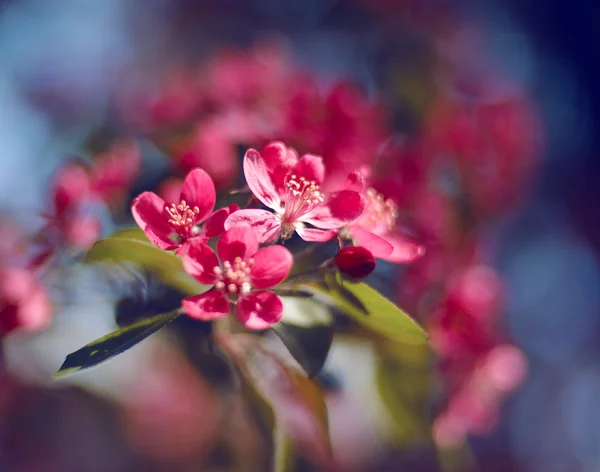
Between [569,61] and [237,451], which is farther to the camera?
[569,61]

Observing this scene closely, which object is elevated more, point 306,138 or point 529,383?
point 306,138

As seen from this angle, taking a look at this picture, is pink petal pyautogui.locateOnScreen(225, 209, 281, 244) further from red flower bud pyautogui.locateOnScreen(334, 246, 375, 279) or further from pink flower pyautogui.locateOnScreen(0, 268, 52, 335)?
pink flower pyautogui.locateOnScreen(0, 268, 52, 335)

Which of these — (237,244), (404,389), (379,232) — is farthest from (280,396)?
(237,244)

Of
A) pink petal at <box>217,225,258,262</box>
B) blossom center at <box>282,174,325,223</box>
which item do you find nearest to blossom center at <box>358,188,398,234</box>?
blossom center at <box>282,174,325,223</box>

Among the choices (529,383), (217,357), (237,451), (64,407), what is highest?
(217,357)

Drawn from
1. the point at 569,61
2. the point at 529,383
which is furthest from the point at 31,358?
the point at 569,61

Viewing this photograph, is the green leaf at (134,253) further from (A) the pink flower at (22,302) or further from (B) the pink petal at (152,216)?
(A) the pink flower at (22,302)

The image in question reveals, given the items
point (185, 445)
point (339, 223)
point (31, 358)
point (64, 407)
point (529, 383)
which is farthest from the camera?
point (529, 383)

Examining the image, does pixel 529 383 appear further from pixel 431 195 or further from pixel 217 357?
pixel 217 357
